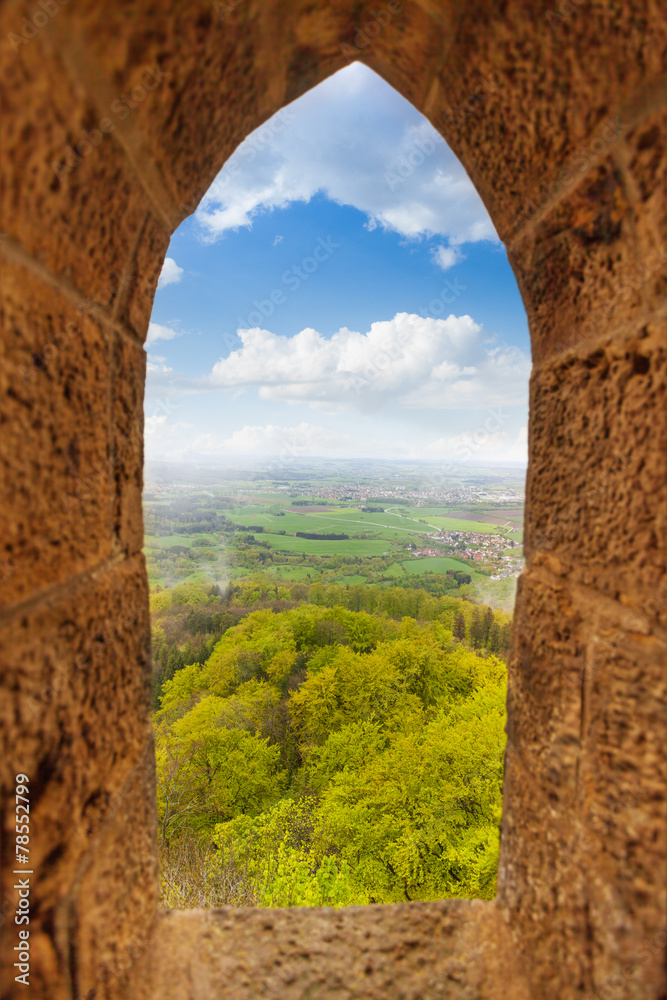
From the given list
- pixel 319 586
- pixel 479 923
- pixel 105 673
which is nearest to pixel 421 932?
pixel 479 923

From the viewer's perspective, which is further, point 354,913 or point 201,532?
point 201,532

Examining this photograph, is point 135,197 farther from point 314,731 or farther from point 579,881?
point 314,731

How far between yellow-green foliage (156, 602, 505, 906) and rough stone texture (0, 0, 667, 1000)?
338 inches

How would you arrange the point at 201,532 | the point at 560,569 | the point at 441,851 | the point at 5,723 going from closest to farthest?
the point at 5,723 → the point at 560,569 → the point at 441,851 → the point at 201,532

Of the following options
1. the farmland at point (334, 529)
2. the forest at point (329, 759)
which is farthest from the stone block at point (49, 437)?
the farmland at point (334, 529)

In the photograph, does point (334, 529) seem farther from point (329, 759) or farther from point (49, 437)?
point (49, 437)

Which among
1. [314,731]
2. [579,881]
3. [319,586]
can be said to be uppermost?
[579,881]

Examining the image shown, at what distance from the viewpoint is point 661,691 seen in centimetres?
75

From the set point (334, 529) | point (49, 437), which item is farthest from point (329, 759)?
point (334, 529)

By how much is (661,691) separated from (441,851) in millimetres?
10843

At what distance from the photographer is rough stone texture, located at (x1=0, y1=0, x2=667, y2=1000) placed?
690 mm

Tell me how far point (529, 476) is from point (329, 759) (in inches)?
507

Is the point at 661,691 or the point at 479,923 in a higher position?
the point at 661,691

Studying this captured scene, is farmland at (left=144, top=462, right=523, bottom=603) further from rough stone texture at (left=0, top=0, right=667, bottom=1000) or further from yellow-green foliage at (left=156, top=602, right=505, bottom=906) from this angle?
rough stone texture at (left=0, top=0, right=667, bottom=1000)
